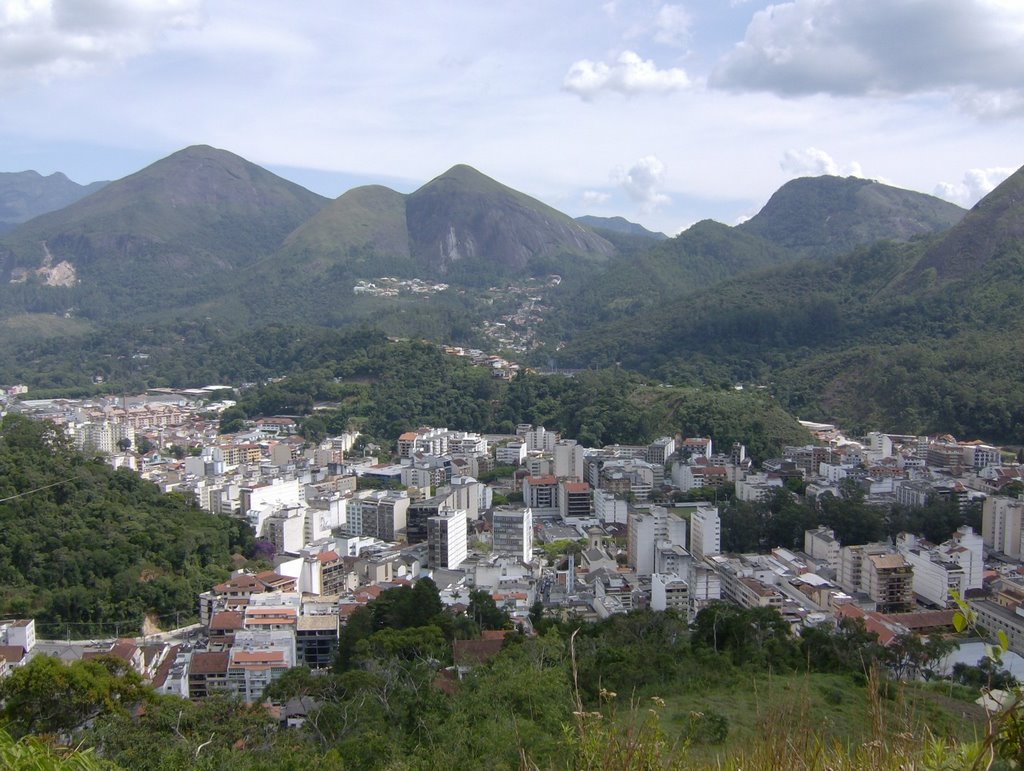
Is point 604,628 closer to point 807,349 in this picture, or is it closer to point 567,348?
point 807,349

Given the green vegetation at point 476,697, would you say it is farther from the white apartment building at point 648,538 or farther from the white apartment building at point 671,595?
the white apartment building at point 648,538

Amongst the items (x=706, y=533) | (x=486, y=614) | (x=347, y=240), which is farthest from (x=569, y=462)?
(x=347, y=240)

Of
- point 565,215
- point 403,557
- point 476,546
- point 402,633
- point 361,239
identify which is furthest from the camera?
point 565,215

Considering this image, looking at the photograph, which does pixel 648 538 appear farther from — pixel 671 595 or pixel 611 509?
pixel 611 509

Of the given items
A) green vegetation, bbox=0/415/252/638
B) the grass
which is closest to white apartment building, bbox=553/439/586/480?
green vegetation, bbox=0/415/252/638

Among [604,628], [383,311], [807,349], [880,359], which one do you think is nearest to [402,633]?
[604,628]
